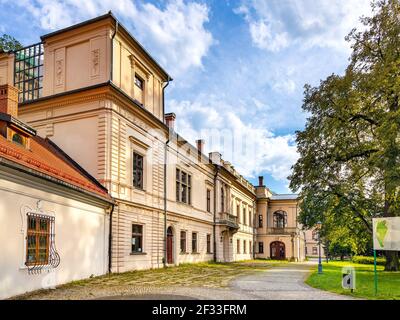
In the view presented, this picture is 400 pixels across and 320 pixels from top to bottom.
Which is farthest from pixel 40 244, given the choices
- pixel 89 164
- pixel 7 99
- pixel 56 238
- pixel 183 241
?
pixel 183 241

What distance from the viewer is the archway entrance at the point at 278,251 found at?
5338 centimetres

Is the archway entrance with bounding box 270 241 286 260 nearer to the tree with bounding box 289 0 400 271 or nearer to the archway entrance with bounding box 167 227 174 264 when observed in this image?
the tree with bounding box 289 0 400 271

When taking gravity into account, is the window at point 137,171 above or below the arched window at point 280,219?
above

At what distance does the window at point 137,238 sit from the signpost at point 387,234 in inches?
474

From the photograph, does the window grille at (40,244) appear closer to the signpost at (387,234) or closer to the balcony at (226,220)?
the signpost at (387,234)

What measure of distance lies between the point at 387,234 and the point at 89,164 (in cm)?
1291

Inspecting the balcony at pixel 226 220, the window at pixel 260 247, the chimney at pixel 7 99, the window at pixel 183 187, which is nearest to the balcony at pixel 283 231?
the window at pixel 260 247

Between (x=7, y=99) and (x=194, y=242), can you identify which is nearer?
(x=7, y=99)

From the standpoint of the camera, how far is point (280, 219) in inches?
2248

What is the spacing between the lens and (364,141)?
80.1ft

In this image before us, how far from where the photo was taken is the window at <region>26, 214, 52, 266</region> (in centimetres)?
1227

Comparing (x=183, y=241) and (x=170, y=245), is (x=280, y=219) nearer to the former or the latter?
(x=183, y=241)

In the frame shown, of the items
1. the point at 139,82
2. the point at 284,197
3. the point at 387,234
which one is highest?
the point at 139,82
